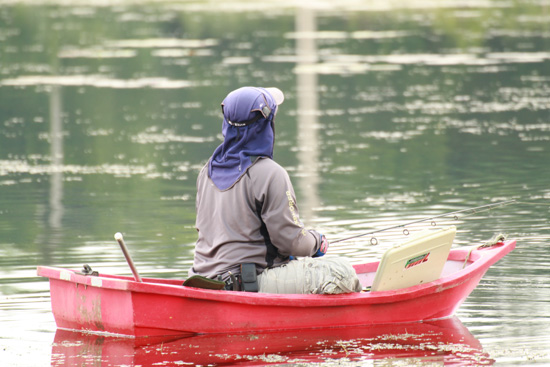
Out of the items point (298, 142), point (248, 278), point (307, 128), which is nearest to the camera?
point (248, 278)

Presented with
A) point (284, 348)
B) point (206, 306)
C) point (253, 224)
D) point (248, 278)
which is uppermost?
point (253, 224)

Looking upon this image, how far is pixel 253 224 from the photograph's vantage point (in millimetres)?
6629

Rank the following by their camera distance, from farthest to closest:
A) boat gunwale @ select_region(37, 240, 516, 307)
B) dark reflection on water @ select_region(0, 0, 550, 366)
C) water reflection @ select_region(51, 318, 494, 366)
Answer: dark reflection on water @ select_region(0, 0, 550, 366)
boat gunwale @ select_region(37, 240, 516, 307)
water reflection @ select_region(51, 318, 494, 366)

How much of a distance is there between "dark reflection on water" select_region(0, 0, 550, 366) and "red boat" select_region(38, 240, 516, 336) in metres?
0.29

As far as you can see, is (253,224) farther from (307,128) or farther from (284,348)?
(307,128)

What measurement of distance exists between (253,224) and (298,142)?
28.6 feet

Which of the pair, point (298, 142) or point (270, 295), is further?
point (298, 142)

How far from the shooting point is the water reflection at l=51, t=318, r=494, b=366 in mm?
6211

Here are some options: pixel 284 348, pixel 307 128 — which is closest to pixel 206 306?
pixel 284 348

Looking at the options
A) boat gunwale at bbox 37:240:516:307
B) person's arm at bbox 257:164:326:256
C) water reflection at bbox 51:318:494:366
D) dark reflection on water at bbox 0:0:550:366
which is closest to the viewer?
water reflection at bbox 51:318:494:366

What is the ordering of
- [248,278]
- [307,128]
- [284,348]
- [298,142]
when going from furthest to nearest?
[307,128] → [298,142] → [248,278] → [284,348]

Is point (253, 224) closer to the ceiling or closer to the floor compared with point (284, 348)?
closer to the ceiling

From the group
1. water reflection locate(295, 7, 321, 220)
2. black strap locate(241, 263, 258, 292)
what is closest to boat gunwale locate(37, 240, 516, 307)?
black strap locate(241, 263, 258, 292)

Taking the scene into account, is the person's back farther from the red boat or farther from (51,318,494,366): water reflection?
(51,318,494,366): water reflection
